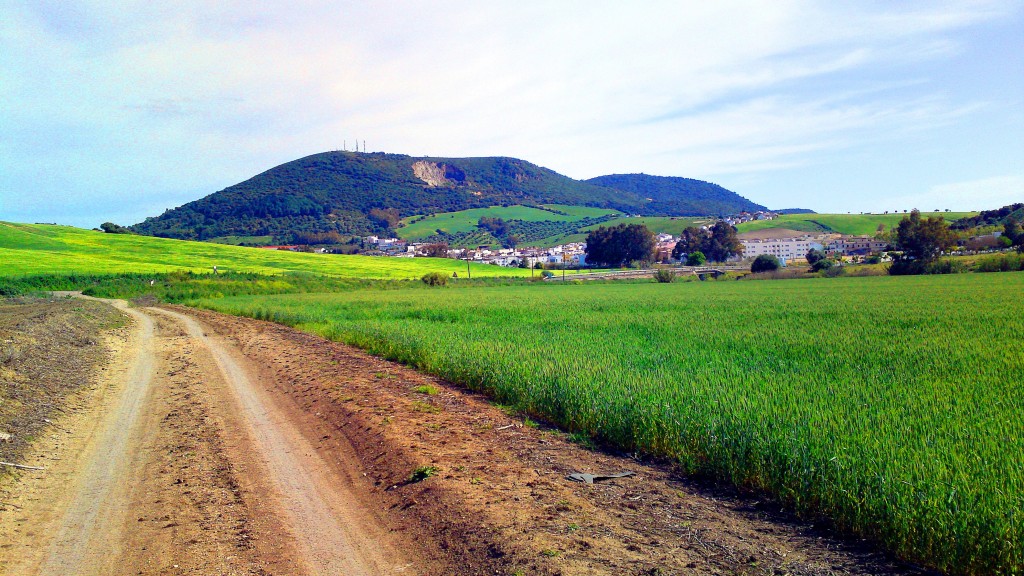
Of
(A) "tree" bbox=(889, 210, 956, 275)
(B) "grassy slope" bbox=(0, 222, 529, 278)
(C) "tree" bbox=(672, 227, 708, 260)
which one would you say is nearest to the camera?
(B) "grassy slope" bbox=(0, 222, 529, 278)

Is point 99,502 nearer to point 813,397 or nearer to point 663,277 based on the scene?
point 813,397

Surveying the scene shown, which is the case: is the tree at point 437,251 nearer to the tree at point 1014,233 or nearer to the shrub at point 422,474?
the tree at point 1014,233

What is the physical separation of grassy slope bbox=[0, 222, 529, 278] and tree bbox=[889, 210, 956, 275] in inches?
2123

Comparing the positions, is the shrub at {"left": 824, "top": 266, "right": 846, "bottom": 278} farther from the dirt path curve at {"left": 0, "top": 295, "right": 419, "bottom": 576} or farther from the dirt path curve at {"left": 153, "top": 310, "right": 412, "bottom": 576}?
the dirt path curve at {"left": 153, "top": 310, "right": 412, "bottom": 576}

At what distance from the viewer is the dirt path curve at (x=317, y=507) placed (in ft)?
16.7

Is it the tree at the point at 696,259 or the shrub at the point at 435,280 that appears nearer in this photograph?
the shrub at the point at 435,280

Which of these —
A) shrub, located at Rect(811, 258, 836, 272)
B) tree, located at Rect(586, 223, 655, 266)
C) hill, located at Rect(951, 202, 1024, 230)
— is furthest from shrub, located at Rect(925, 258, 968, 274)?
tree, located at Rect(586, 223, 655, 266)

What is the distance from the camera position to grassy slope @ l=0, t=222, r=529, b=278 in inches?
2285

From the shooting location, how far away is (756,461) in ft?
20.6

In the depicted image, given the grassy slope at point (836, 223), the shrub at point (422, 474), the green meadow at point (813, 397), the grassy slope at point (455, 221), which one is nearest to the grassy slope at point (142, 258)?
the green meadow at point (813, 397)

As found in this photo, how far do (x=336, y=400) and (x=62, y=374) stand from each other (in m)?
7.05

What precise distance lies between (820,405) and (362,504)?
5.48 m

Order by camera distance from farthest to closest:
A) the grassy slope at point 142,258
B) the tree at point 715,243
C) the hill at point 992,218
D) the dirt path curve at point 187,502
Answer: the tree at point 715,243
the hill at point 992,218
the grassy slope at point 142,258
the dirt path curve at point 187,502

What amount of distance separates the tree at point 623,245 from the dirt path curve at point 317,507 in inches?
3976
